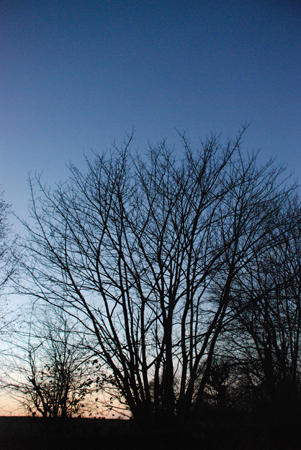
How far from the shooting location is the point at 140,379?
20.0 ft

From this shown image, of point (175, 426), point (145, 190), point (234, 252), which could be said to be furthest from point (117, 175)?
point (175, 426)

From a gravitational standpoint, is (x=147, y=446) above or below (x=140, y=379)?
below

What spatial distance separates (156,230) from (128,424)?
4876 millimetres

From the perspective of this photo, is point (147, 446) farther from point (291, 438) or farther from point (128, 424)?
point (291, 438)

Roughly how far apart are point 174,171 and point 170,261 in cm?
219

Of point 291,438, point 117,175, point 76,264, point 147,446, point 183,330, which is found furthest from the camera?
point 291,438

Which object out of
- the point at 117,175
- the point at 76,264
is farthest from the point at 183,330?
the point at 117,175

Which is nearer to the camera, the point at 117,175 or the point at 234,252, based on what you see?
the point at 234,252

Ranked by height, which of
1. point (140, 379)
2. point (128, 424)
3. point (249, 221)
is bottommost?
point (128, 424)

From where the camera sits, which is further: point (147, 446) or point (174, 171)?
point (174, 171)

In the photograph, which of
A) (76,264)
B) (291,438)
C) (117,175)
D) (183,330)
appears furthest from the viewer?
(291,438)

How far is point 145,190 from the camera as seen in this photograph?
7.04 meters

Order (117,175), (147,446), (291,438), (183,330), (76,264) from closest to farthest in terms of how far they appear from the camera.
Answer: (147,446) < (183,330) < (76,264) < (117,175) < (291,438)

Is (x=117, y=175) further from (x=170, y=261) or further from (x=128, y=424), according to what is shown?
(x=128, y=424)
